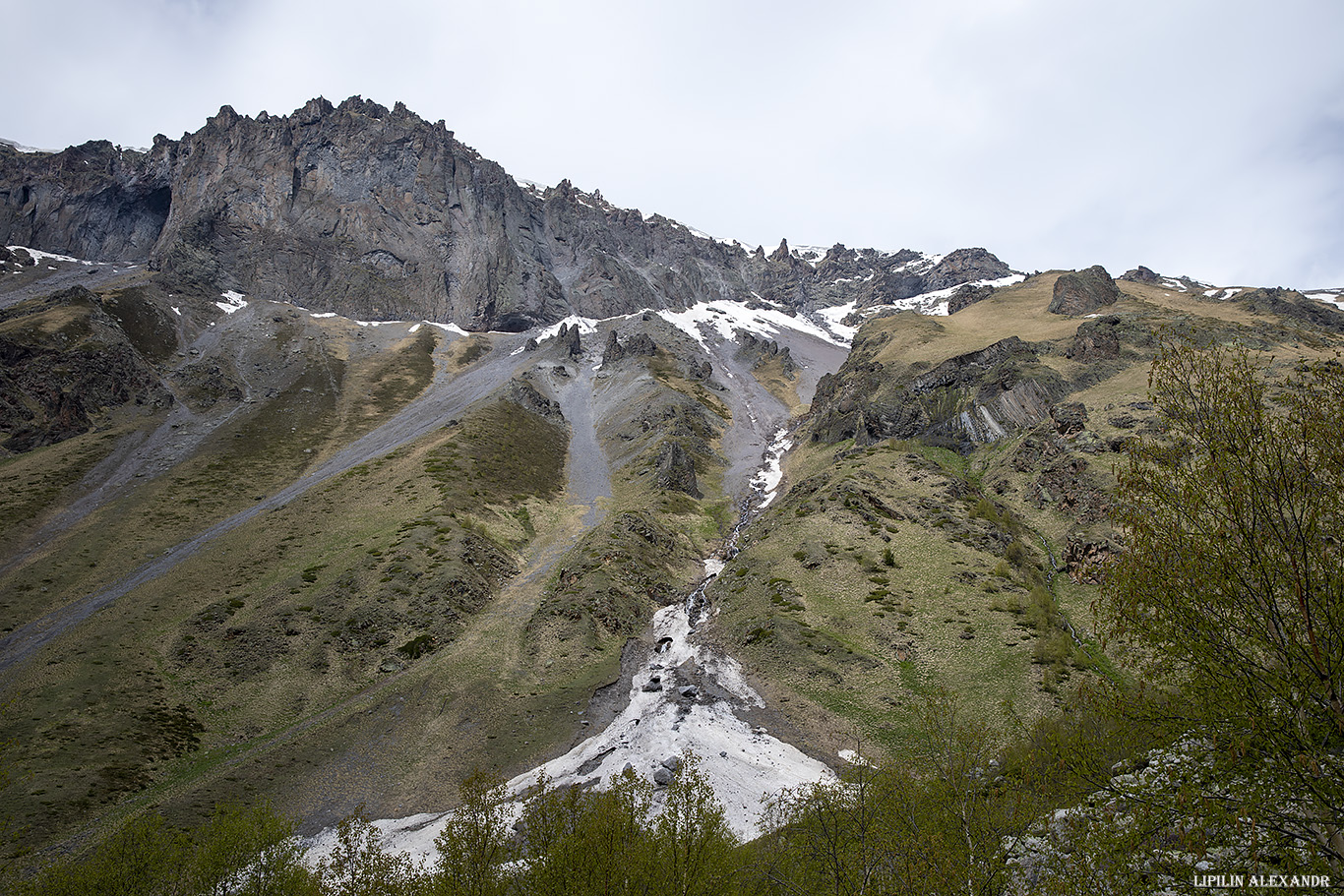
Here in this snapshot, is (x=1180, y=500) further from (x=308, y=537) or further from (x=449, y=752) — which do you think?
(x=308, y=537)

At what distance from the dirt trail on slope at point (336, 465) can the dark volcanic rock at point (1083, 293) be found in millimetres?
131089

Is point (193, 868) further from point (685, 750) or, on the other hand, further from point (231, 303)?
point (231, 303)

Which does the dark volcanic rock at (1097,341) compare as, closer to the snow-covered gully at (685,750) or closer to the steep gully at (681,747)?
the steep gully at (681,747)

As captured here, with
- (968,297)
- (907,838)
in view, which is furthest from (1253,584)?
(968,297)

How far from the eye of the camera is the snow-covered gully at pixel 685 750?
32219mm

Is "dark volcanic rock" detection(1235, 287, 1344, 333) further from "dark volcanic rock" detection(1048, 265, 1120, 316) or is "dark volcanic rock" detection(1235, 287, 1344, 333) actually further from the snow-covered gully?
the snow-covered gully

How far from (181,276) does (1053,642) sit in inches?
9502

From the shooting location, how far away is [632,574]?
6650 centimetres

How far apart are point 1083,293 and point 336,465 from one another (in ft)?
495

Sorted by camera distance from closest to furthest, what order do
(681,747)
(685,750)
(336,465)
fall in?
1. (685,750)
2. (681,747)
3. (336,465)

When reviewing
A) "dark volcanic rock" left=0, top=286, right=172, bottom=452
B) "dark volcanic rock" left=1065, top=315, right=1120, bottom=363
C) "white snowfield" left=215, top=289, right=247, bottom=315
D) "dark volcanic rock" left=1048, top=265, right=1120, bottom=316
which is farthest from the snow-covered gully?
"white snowfield" left=215, top=289, right=247, bottom=315

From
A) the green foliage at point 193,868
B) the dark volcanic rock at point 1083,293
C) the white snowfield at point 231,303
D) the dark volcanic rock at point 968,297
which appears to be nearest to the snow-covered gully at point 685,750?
the green foliage at point 193,868

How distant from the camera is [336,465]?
358 feet

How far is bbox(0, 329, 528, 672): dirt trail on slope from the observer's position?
54.5 metres
